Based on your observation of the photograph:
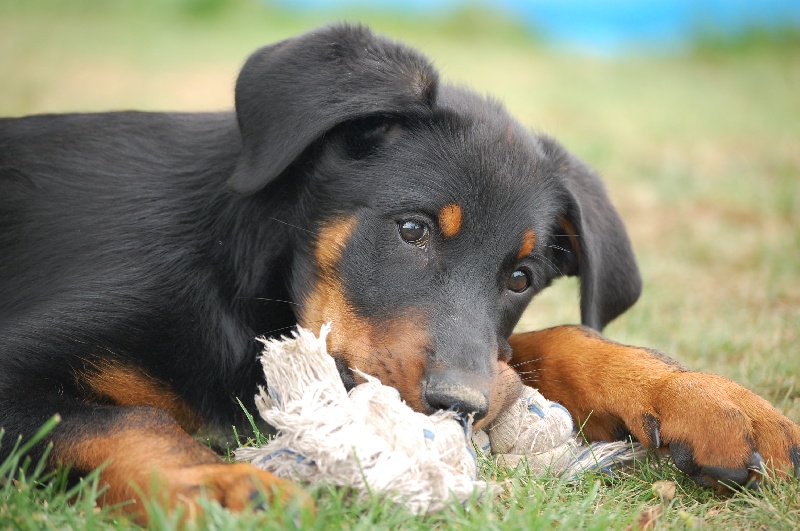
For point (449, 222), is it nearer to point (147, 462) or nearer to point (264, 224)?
point (264, 224)

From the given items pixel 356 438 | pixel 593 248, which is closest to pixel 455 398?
pixel 356 438

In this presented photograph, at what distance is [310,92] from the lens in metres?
2.89

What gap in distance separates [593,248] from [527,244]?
1.42 feet

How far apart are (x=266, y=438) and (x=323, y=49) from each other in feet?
4.46

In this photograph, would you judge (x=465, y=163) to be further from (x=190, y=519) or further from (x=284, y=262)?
(x=190, y=519)

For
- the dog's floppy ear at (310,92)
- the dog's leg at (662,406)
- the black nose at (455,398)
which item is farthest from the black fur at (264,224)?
the dog's leg at (662,406)

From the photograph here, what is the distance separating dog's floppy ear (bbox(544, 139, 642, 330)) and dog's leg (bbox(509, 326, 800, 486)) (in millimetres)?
196

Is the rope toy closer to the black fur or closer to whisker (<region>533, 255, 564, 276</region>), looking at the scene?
the black fur

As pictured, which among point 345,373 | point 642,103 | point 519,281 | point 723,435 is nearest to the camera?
point 723,435

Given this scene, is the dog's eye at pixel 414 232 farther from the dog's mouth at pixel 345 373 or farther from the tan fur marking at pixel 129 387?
the tan fur marking at pixel 129 387

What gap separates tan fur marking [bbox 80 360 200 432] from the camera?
273 centimetres

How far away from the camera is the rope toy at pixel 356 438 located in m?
2.24

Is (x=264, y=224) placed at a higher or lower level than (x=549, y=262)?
higher

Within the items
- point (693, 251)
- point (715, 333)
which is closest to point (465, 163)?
point (715, 333)
